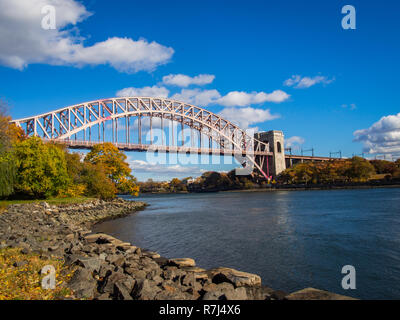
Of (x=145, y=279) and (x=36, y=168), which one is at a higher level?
(x=36, y=168)

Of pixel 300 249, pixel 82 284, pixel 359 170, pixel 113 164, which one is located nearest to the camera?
pixel 82 284

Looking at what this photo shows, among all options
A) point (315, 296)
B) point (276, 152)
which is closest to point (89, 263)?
point (315, 296)

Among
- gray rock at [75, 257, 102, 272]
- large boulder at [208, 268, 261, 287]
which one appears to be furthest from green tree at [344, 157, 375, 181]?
gray rock at [75, 257, 102, 272]

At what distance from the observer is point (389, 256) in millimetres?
8531

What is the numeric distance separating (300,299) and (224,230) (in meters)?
9.77

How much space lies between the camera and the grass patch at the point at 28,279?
4.05 meters

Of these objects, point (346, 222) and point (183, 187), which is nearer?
point (346, 222)

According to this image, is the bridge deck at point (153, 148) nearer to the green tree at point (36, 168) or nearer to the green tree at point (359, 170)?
the green tree at point (36, 168)

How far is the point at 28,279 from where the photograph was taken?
15.1ft

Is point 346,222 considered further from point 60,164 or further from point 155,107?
point 155,107

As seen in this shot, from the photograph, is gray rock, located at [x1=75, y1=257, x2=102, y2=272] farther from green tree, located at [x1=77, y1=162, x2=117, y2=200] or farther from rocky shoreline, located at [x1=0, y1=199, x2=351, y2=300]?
green tree, located at [x1=77, y1=162, x2=117, y2=200]

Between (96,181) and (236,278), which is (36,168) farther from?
(236,278)

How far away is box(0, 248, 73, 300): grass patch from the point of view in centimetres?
405
